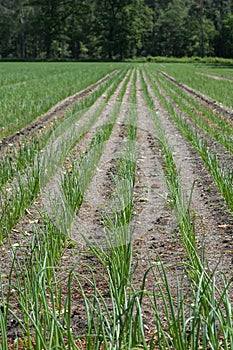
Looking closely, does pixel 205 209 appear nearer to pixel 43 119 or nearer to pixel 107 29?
pixel 43 119

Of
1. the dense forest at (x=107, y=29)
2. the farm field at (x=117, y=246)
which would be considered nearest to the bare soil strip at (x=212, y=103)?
the farm field at (x=117, y=246)

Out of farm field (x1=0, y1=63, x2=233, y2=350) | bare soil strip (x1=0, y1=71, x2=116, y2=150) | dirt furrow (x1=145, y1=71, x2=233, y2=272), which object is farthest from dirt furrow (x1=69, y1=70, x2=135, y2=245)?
bare soil strip (x1=0, y1=71, x2=116, y2=150)

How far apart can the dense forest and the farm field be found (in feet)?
175

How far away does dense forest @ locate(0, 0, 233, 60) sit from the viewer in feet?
199

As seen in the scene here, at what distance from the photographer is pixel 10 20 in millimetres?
65125

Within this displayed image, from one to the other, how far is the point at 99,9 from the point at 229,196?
67467 mm

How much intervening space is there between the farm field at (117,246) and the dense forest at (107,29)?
53292mm

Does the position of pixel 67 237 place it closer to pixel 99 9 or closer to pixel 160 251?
pixel 160 251

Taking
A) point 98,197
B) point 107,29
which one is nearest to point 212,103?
point 98,197

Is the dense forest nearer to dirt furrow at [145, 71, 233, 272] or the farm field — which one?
dirt furrow at [145, 71, 233, 272]

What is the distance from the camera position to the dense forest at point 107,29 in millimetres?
60656

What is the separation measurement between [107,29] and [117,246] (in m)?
61.9

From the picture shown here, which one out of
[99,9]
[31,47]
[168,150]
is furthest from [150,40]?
[168,150]

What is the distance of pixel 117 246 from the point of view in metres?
2.92
